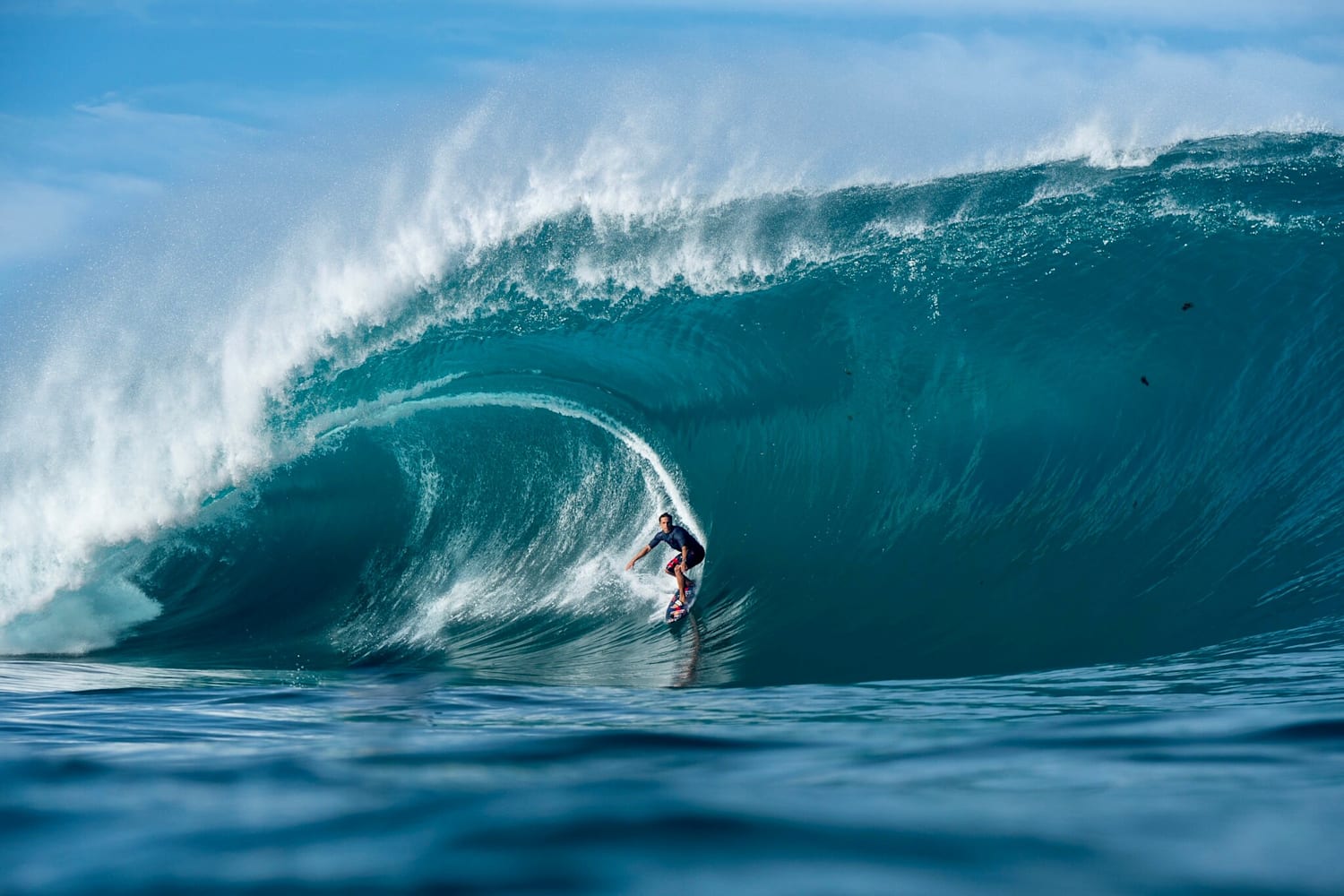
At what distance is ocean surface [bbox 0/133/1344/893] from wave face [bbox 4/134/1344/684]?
45 millimetres

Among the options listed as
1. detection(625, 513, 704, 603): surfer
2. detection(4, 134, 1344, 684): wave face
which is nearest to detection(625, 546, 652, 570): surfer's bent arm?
detection(625, 513, 704, 603): surfer

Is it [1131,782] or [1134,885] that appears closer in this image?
[1134,885]

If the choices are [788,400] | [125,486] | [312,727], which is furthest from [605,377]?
[312,727]

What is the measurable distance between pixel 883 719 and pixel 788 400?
6.71 metres

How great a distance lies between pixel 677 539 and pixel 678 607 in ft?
1.90

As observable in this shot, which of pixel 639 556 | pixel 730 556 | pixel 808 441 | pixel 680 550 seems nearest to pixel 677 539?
pixel 680 550

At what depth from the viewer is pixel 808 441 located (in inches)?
410

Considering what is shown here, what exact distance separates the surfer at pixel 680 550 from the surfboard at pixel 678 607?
0.14ft

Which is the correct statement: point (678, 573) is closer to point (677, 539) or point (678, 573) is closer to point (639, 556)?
point (677, 539)

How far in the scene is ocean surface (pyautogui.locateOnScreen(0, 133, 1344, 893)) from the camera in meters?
2.43

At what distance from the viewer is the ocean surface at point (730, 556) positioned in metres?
2.43

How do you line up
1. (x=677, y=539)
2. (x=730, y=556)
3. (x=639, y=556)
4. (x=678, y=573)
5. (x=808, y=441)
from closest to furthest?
1. (x=639, y=556)
2. (x=677, y=539)
3. (x=678, y=573)
4. (x=730, y=556)
5. (x=808, y=441)

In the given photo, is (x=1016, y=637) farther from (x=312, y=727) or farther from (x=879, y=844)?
(x=879, y=844)

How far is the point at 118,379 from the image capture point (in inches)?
475
